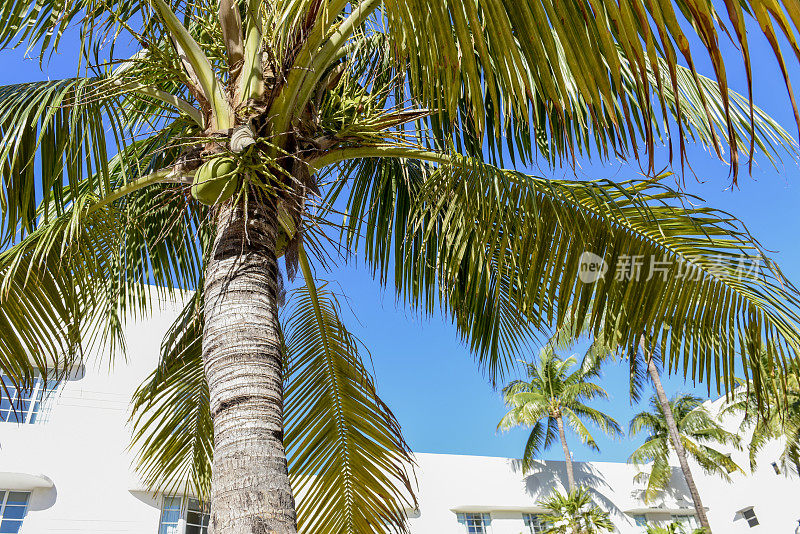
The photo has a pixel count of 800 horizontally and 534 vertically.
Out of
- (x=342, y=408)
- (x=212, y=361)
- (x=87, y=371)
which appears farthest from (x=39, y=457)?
(x=212, y=361)

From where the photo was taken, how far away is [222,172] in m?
2.96

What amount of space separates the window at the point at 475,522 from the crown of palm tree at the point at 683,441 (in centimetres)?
726

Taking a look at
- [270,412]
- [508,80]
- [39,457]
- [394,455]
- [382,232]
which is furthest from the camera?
[39,457]

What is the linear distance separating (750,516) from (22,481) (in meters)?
25.3

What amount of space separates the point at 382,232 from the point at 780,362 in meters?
3.18

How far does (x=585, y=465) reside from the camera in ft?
69.8

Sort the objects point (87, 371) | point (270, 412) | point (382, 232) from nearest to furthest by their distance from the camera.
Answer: point (270, 412)
point (382, 232)
point (87, 371)

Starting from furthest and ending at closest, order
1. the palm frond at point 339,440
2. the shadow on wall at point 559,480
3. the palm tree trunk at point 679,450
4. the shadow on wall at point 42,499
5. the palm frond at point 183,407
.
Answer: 1. the shadow on wall at point 559,480
2. the palm tree trunk at point 679,450
3. the shadow on wall at point 42,499
4. the palm frond at point 183,407
5. the palm frond at point 339,440

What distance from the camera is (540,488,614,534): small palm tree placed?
59.1ft

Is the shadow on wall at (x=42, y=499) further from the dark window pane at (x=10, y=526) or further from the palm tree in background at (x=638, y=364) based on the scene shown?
the palm tree in background at (x=638, y=364)

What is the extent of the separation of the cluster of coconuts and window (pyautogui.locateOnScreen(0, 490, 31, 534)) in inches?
442

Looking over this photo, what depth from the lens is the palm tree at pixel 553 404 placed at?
80.2 ft

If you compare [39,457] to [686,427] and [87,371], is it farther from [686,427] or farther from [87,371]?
[686,427]

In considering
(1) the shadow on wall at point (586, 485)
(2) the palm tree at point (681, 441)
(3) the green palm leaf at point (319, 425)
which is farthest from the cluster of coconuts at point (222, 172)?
(2) the palm tree at point (681, 441)
